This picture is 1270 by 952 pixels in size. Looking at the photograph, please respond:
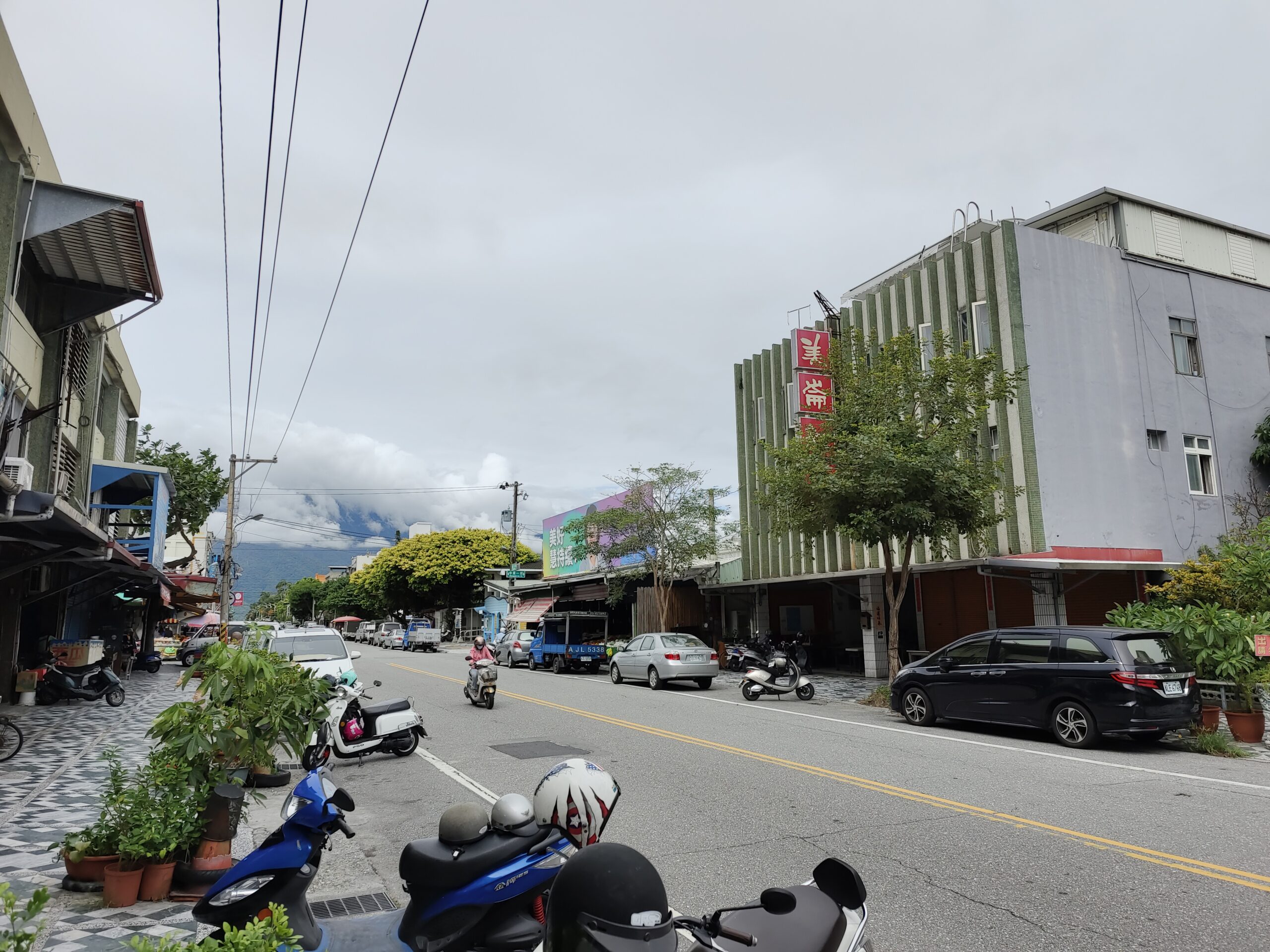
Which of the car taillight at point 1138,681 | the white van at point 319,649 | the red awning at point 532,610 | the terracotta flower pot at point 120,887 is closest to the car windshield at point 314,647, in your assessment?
the white van at point 319,649

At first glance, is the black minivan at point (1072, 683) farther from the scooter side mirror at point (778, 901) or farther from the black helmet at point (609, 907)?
the black helmet at point (609, 907)

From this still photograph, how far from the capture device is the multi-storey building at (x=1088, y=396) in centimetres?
1912

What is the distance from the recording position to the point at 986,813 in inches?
294

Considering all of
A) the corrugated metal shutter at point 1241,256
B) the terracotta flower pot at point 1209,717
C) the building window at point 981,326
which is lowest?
the terracotta flower pot at point 1209,717

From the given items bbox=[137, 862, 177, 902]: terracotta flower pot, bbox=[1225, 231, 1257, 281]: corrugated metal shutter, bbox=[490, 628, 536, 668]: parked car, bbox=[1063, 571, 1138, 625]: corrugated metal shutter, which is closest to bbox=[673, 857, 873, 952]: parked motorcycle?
bbox=[137, 862, 177, 902]: terracotta flower pot

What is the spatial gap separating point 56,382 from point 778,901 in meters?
15.7

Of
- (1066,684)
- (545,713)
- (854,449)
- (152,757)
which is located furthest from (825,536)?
(152,757)

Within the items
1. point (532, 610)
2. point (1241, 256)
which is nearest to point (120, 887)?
point (1241, 256)

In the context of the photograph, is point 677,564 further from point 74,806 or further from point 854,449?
point 74,806

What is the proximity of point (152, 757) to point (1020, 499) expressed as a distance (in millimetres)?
17587

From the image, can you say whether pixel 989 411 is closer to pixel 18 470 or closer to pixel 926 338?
pixel 926 338

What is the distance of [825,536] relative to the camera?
2450cm

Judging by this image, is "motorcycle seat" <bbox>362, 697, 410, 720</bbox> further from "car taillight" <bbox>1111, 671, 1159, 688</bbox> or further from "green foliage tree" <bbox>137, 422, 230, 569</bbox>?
"green foliage tree" <bbox>137, 422, 230, 569</bbox>

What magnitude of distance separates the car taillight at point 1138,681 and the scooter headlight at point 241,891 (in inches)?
420
